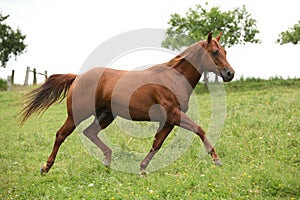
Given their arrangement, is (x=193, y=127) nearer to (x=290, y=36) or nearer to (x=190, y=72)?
(x=190, y=72)

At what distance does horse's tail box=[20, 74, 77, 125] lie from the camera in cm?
815

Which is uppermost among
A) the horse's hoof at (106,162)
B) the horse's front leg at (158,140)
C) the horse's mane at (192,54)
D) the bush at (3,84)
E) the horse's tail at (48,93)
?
the horse's mane at (192,54)

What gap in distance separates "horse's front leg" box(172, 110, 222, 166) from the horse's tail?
264 centimetres

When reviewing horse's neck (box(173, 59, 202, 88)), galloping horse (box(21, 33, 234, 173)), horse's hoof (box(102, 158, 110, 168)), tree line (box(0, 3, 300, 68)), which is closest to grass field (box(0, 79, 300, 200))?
horse's hoof (box(102, 158, 110, 168))

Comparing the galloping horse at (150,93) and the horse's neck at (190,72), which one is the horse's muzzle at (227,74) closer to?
the galloping horse at (150,93)

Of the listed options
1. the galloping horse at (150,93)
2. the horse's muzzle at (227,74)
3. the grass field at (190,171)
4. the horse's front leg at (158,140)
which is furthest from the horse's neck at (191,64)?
the grass field at (190,171)

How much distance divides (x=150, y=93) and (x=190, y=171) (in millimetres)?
1585

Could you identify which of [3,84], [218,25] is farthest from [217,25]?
[3,84]

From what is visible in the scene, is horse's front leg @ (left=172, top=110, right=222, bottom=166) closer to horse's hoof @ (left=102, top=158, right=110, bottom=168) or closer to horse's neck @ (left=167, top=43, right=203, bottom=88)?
horse's neck @ (left=167, top=43, right=203, bottom=88)

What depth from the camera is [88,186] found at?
6375mm

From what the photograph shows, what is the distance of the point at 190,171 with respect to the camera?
6.78 metres

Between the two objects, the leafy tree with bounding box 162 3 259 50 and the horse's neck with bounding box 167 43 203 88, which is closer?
the horse's neck with bounding box 167 43 203 88

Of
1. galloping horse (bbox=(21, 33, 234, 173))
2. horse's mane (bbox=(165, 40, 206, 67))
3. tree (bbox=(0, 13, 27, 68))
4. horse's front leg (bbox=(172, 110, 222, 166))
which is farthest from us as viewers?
tree (bbox=(0, 13, 27, 68))

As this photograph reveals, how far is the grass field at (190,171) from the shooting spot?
5776 millimetres
